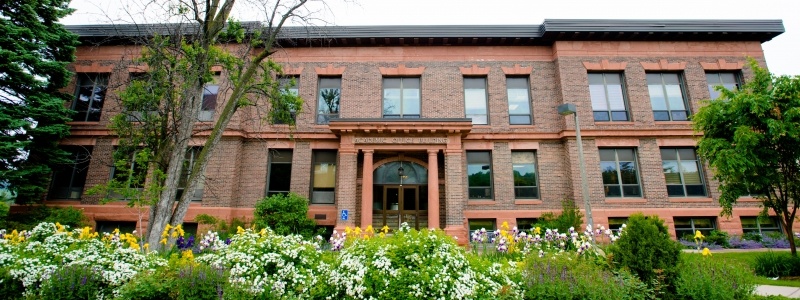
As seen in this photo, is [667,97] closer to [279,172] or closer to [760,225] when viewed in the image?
[760,225]

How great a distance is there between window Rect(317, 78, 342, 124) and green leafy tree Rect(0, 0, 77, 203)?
33.5 ft

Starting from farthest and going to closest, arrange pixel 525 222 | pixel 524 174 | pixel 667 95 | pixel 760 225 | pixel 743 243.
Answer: pixel 667 95 → pixel 524 174 → pixel 525 222 → pixel 760 225 → pixel 743 243

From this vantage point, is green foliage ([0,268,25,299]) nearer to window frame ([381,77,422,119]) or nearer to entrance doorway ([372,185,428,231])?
entrance doorway ([372,185,428,231])

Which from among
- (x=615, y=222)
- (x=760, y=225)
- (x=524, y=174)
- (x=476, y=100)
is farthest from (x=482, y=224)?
(x=760, y=225)

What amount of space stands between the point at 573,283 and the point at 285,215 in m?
11.0

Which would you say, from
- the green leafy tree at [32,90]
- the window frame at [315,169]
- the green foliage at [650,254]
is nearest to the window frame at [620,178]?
the green foliage at [650,254]

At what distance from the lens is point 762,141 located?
9.55m

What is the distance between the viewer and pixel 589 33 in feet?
53.8

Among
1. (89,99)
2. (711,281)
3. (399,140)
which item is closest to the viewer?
(711,281)

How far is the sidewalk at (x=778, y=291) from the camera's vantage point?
685cm

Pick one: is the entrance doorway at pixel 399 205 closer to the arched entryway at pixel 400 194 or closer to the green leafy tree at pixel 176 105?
the arched entryway at pixel 400 194

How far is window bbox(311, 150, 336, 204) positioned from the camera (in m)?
15.8

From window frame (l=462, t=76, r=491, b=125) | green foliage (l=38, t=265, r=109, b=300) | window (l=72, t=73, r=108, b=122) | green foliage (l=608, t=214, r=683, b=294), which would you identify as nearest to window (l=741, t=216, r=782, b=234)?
window frame (l=462, t=76, r=491, b=125)

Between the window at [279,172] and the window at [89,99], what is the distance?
28.8 ft
